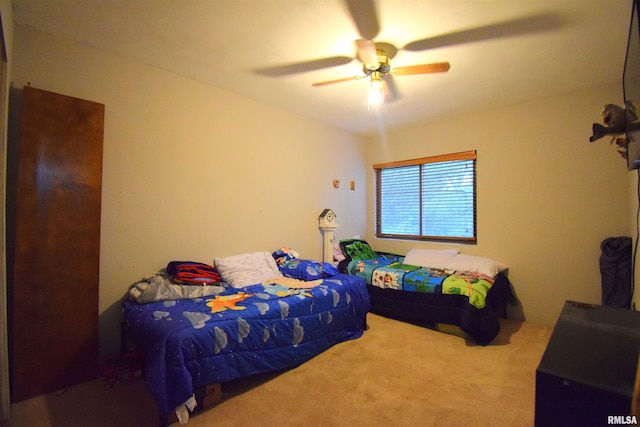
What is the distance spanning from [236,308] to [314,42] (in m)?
1.99

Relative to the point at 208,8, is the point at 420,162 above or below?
below

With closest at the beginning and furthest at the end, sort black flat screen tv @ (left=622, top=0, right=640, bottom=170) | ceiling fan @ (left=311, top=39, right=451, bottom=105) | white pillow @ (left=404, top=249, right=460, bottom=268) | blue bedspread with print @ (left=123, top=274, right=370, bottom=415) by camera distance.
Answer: black flat screen tv @ (left=622, top=0, right=640, bottom=170) → blue bedspread with print @ (left=123, top=274, right=370, bottom=415) → ceiling fan @ (left=311, top=39, right=451, bottom=105) → white pillow @ (left=404, top=249, right=460, bottom=268)

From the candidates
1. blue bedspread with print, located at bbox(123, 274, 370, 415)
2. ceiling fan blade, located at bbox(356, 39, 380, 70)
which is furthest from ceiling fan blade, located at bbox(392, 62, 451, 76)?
blue bedspread with print, located at bbox(123, 274, 370, 415)

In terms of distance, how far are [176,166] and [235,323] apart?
1.57 metres

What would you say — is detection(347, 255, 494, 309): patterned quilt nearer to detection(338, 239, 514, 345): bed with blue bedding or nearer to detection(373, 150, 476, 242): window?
detection(338, 239, 514, 345): bed with blue bedding

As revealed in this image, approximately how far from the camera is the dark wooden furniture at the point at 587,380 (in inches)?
28.5

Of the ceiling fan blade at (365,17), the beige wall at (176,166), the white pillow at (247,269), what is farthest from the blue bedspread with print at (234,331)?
the ceiling fan blade at (365,17)

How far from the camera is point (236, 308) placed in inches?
79.4

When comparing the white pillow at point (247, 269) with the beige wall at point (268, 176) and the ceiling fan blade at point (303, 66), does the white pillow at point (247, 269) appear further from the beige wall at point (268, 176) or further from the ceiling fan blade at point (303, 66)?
the ceiling fan blade at point (303, 66)

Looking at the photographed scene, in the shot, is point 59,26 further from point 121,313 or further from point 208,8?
point 121,313

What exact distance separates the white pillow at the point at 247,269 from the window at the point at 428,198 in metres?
2.17

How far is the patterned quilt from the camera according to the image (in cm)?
273

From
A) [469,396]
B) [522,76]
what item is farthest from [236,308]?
[522,76]

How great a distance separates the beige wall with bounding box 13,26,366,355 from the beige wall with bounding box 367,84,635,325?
2.19m
